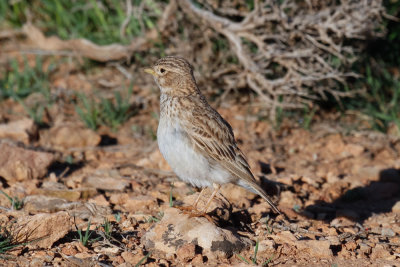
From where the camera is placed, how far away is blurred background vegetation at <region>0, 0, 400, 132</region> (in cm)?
802

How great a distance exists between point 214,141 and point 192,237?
1117 millimetres

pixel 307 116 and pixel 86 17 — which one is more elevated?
pixel 86 17

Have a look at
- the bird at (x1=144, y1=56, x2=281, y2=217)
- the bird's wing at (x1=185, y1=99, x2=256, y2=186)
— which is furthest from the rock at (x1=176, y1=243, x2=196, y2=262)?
the bird's wing at (x1=185, y1=99, x2=256, y2=186)

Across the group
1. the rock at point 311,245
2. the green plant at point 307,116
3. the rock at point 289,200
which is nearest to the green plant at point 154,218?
the rock at point 311,245

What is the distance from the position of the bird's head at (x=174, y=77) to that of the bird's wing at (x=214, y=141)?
0.26 metres

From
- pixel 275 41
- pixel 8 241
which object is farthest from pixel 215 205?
pixel 275 41

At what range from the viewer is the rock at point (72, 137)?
24.6ft

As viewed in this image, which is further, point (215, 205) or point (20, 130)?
point (20, 130)

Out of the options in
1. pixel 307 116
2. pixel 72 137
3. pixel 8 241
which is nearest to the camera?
pixel 8 241

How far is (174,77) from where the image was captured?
5.85 m

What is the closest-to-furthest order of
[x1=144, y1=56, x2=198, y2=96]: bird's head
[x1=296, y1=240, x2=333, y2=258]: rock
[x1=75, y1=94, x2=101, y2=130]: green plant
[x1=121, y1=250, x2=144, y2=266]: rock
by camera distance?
[x1=121, y1=250, x2=144, y2=266]: rock → [x1=296, y1=240, x2=333, y2=258]: rock → [x1=144, y1=56, x2=198, y2=96]: bird's head → [x1=75, y1=94, x2=101, y2=130]: green plant

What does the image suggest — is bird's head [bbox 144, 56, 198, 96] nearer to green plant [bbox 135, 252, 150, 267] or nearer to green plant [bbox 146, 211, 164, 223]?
green plant [bbox 146, 211, 164, 223]

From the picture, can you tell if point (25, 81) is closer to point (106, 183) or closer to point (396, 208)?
point (106, 183)

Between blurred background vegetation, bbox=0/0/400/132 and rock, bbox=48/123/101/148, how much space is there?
259mm
